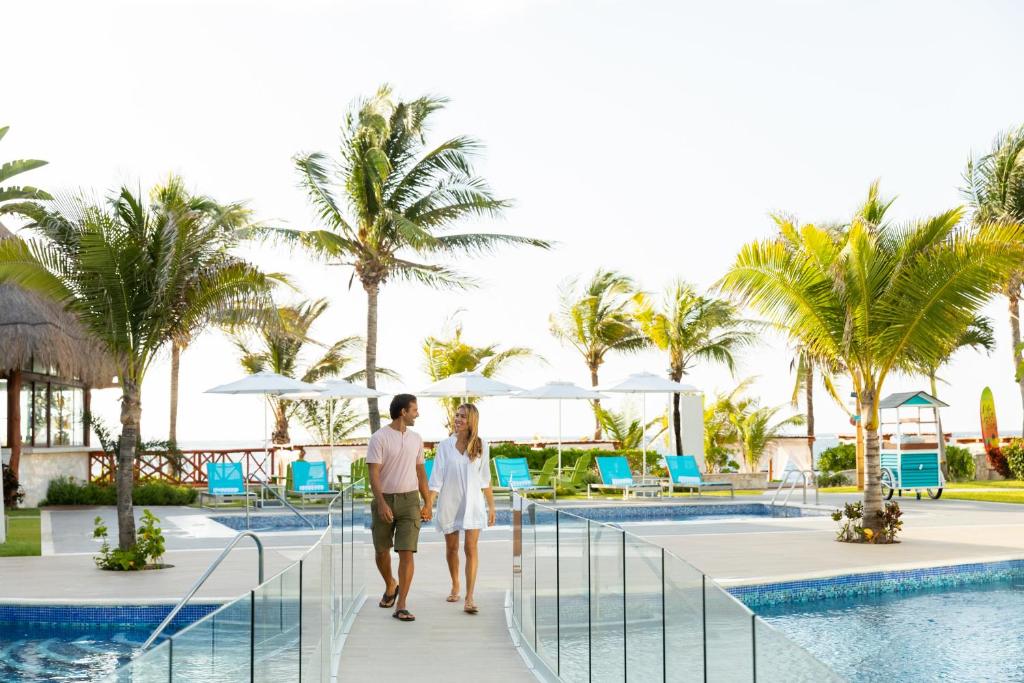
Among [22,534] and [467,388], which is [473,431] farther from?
[467,388]

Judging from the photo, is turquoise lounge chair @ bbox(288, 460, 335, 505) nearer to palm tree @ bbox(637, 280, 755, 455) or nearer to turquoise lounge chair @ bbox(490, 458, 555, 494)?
turquoise lounge chair @ bbox(490, 458, 555, 494)

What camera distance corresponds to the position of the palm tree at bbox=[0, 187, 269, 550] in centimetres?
1066

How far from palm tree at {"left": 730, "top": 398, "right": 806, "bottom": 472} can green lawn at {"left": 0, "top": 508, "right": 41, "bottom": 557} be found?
16.3 m

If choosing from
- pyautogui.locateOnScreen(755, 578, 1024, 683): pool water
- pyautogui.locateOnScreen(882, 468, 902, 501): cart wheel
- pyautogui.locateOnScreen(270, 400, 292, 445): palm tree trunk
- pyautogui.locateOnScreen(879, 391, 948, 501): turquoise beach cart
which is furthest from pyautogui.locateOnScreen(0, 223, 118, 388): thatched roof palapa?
pyautogui.locateOnScreen(879, 391, 948, 501): turquoise beach cart

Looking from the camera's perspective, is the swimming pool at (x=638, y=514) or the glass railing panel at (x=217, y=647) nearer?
the glass railing panel at (x=217, y=647)

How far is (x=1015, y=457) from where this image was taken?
25.7 meters

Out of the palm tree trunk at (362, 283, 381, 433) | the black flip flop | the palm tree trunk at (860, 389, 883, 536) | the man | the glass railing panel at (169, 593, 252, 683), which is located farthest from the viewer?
the palm tree trunk at (362, 283, 381, 433)

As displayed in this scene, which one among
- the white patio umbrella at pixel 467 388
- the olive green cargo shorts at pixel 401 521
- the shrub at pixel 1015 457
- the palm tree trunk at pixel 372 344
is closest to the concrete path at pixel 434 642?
the olive green cargo shorts at pixel 401 521

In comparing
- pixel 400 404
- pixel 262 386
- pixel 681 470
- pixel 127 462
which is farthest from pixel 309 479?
pixel 400 404

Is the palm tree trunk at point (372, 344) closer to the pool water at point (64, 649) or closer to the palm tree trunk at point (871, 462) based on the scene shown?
the palm tree trunk at point (871, 462)

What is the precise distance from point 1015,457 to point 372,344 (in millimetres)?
15352

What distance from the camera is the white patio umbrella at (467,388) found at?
19.1 meters

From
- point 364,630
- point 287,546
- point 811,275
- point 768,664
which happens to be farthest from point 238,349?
point 768,664

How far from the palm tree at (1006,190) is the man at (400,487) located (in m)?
23.9
